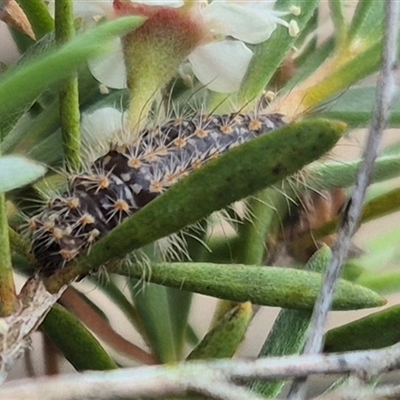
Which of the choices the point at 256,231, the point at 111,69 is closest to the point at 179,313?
the point at 256,231

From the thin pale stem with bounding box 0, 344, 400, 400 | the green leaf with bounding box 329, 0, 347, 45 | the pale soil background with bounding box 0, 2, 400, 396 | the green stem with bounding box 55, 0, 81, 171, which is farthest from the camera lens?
the pale soil background with bounding box 0, 2, 400, 396

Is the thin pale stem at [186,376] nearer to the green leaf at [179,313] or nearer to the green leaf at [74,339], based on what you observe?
the green leaf at [74,339]

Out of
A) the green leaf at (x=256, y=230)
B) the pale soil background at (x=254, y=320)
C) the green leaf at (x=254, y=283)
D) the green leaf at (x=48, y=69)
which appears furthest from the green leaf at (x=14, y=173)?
the pale soil background at (x=254, y=320)

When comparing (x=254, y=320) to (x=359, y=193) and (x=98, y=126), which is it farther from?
(x=359, y=193)

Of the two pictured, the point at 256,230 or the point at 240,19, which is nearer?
the point at 240,19

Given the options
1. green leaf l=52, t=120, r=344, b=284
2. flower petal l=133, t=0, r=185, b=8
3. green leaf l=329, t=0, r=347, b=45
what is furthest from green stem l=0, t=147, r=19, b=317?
green leaf l=329, t=0, r=347, b=45

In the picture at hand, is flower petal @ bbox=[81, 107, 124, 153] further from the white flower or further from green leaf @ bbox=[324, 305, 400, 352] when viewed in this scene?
green leaf @ bbox=[324, 305, 400, 352]

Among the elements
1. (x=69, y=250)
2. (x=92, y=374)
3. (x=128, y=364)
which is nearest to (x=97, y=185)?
(x=69, y=250)
